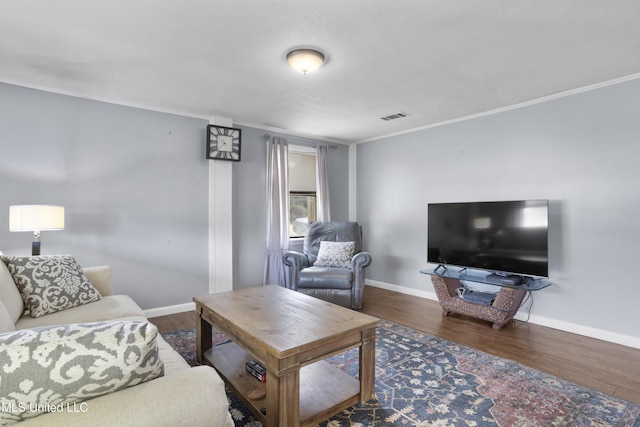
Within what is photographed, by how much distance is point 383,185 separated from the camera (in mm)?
5023

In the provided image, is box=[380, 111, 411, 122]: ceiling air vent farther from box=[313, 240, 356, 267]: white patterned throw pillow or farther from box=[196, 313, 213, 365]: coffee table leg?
box=[196, 313, 213, 365]: coffee table leg

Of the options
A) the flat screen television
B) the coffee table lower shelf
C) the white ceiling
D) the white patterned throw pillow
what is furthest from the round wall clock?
the flat screen television

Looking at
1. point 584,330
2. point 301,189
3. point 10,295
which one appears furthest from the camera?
point 301,189

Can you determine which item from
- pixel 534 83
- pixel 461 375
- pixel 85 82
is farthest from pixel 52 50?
pixel 534 83

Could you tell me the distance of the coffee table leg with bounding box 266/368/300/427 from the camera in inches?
60.8

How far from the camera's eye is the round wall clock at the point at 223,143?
3.89 m

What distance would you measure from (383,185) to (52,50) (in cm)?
402

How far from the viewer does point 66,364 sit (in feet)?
2.65

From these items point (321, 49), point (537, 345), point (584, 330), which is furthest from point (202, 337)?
point (584, 330)

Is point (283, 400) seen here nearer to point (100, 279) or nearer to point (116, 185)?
point (100, 279)

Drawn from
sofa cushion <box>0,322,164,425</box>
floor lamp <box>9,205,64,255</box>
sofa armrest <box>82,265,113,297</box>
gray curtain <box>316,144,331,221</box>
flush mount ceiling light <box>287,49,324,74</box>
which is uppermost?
flush mount ceiling light <box>287,49,324,74</box>

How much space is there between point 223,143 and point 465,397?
3.49 meters

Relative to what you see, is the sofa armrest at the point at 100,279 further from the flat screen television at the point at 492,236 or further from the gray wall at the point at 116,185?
the flat screen television at the point at 492,236

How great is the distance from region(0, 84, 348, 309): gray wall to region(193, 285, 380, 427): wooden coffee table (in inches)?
61.5
